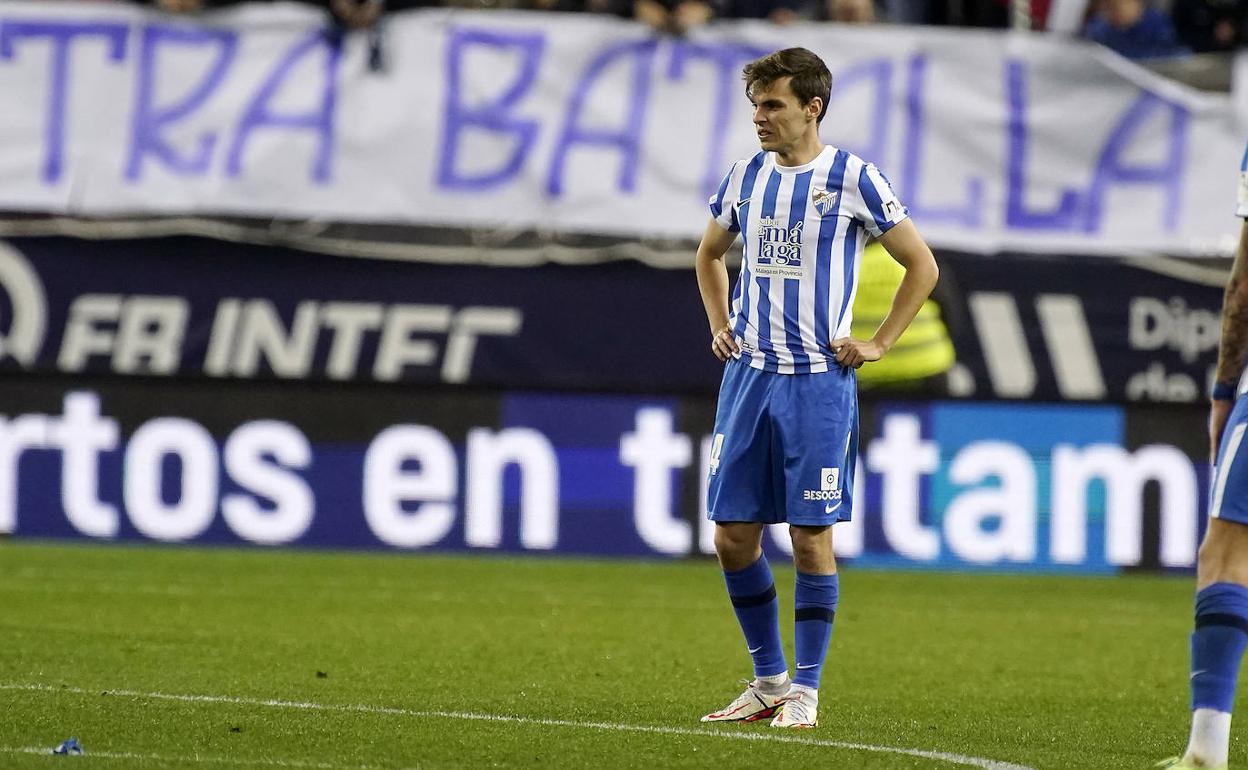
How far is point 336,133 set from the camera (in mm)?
13266

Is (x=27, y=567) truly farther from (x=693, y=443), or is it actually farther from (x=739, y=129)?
(x=739, y=129)

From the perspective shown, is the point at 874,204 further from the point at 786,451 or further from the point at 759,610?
the point at 759,610

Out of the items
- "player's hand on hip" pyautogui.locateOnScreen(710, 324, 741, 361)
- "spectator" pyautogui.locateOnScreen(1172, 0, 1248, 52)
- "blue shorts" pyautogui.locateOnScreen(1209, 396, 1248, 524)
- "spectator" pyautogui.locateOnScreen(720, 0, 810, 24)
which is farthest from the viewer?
"spectator" pyautogui.locateOnScreen(720, 0, 810, 24)

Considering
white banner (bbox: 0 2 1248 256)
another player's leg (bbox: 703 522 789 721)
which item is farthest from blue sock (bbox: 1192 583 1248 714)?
white banner (bbox: 0 2 1248 256)

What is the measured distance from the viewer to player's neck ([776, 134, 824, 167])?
6.44 metres

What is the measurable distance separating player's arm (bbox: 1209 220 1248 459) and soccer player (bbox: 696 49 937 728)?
4.22 feet

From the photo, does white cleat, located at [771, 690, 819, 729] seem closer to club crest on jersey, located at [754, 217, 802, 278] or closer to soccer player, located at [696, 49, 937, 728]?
soccer player, located at [696, 49, 937, 728]

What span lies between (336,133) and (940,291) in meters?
3.72

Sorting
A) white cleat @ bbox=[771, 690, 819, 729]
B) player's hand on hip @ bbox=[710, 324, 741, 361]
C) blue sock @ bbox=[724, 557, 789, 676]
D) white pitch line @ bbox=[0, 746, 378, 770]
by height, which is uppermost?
player's hand on hip @ bbox=[710, 324, 741, 361]

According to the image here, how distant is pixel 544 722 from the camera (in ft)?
20.7

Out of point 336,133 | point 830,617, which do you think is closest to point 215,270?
point 336,133

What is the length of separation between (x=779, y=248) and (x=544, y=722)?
1.52 m

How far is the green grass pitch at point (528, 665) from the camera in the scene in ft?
19.1

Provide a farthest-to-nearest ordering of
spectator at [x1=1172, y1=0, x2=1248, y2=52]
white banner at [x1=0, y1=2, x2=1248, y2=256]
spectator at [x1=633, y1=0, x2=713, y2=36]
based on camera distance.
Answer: spectator at [x1=1172, y1=0, x2=1248, y2=52] → spectator at [x1=633, y1=0, x2=713, y2=36] → white banner at [x1=0, y1=2, x2=1248, y2=256]
